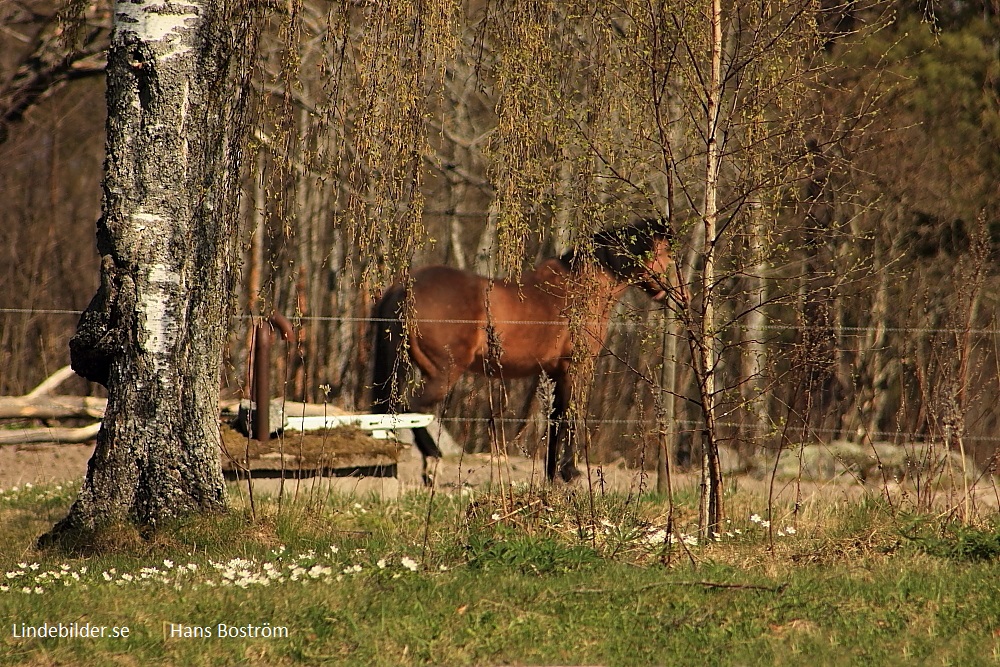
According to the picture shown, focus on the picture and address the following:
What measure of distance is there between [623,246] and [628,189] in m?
0.48

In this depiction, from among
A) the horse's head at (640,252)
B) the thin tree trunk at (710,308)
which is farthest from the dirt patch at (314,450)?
the thin tree trunk at (710,308)

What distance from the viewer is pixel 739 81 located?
6.45 meters

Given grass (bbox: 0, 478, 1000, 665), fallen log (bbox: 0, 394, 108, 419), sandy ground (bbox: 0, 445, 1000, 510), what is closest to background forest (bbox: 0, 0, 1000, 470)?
sandy ground (bbox: 0, 445, 1000, 510)

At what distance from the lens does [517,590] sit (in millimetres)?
5320

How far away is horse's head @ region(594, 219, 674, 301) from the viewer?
252 inches

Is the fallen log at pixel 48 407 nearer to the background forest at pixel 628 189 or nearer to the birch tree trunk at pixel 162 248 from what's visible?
the background forest at pixel 628 189

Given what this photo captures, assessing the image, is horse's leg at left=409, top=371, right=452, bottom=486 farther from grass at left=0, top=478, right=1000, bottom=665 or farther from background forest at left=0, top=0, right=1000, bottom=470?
grass at left=0, top=478, right=1000, bottom=665

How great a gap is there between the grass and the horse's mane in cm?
147

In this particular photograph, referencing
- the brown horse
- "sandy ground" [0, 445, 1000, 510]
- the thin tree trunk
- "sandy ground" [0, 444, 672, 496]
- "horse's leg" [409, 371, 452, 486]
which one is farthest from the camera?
"horse's leg" [409, 371, 452, 486]

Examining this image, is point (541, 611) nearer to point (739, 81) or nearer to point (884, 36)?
point (739, 81)

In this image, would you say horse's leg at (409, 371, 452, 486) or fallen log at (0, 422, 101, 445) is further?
fallen log at (0, 422, 101, 445)

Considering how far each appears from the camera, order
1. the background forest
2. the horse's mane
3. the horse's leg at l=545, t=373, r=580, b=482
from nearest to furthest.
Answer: the background forest, the horse's mane, the horse's leg at l=545, t=373, r=580, b=482

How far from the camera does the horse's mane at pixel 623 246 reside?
261 inches

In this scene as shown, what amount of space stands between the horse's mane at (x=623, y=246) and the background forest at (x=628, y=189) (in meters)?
0.19
